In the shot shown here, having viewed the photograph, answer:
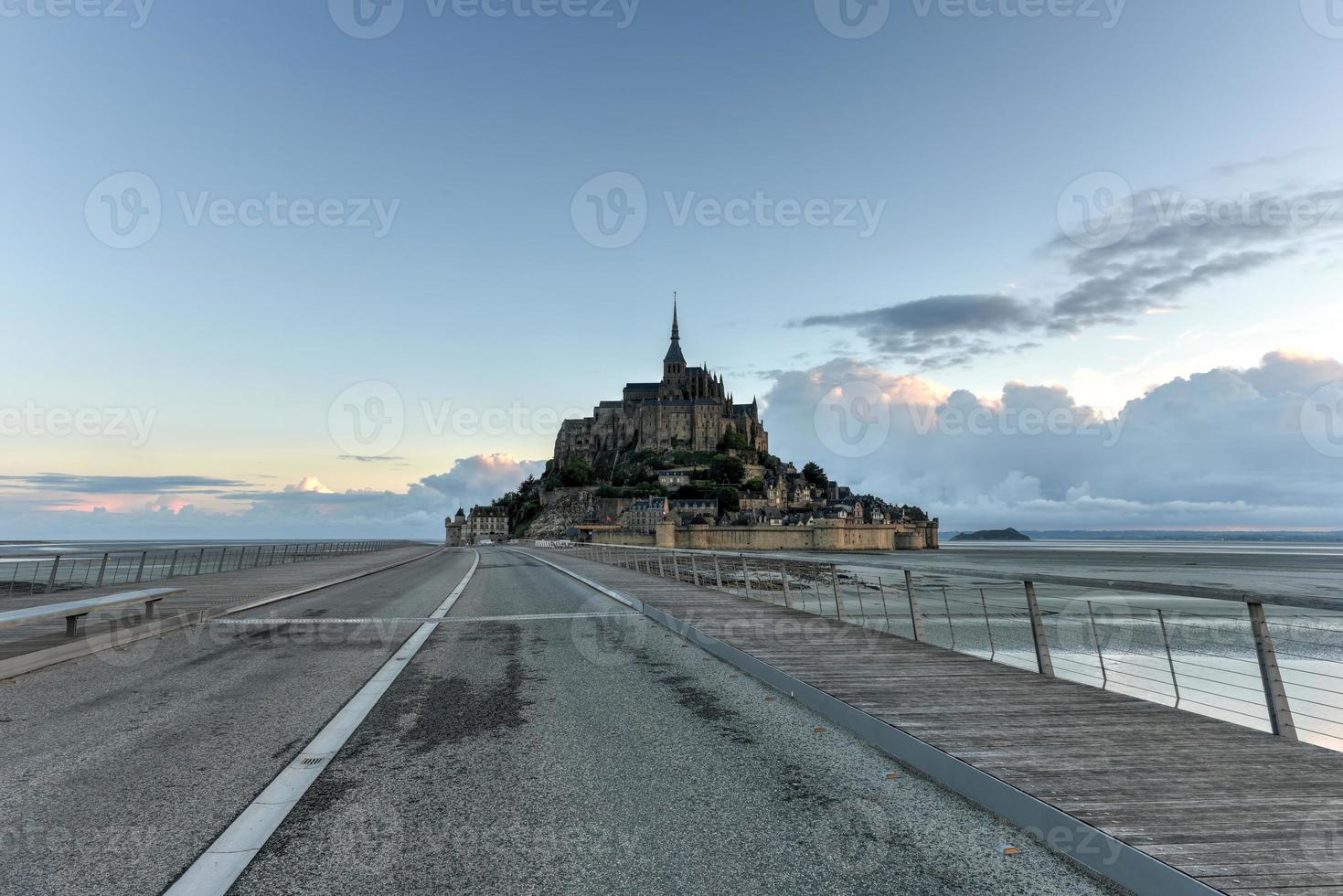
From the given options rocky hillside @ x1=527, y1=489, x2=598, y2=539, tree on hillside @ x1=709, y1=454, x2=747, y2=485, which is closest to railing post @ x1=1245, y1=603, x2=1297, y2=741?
tree on hillside @ x1=709, y1=454, x2=747, y2=485

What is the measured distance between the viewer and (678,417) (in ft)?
595

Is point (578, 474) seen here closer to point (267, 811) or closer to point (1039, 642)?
point (1039, 642)

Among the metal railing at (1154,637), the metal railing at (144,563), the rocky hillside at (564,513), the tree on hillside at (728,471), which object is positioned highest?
the tree on hillside at (728,471)

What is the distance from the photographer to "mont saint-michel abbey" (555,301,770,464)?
180625mm

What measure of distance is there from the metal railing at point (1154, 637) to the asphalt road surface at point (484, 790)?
2244 mm

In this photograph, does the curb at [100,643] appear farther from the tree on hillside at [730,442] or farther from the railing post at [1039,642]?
the tree on hillside at [730,442]

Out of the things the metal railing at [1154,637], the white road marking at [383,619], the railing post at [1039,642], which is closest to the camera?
the metal railing at [1154,637]

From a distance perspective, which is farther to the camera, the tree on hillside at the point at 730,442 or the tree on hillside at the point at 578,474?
the tree on hillside at the point at 578,474

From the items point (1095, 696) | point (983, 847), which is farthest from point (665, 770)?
point (1095, 696)

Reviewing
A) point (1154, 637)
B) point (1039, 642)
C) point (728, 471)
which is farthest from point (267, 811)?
point (728, 471)

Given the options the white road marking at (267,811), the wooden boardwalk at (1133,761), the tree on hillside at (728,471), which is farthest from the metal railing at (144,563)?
the tree on hillside at (728,471)

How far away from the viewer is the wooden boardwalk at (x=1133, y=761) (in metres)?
3.29

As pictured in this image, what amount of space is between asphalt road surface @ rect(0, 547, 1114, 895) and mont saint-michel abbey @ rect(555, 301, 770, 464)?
563 ft

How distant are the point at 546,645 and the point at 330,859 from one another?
23.5 ft
